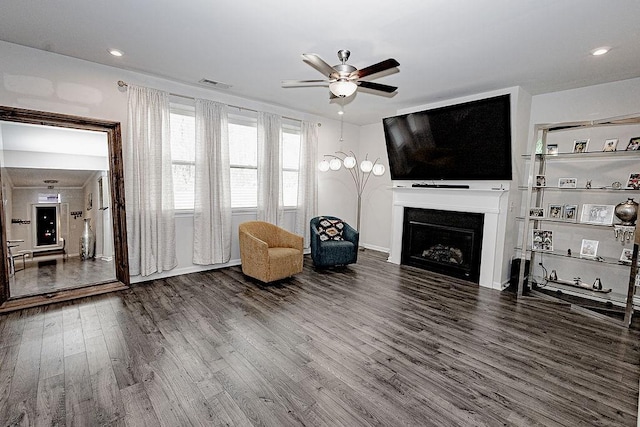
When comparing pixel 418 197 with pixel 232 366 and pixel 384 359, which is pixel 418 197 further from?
pixel 232 366

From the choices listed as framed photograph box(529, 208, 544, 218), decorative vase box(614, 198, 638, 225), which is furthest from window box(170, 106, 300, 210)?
decorative vase box(614, 198, 638, 225)

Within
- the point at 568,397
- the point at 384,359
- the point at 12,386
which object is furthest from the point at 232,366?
the point at 568,397

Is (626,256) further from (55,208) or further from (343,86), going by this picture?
(55,208)

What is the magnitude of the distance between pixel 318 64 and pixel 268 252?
103 inches

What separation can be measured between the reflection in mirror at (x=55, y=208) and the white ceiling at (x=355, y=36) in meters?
1.05

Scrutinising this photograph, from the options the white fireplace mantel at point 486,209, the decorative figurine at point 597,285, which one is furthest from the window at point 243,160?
the decorative figurine at point 597,285

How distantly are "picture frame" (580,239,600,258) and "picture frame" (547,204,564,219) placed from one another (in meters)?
0.44

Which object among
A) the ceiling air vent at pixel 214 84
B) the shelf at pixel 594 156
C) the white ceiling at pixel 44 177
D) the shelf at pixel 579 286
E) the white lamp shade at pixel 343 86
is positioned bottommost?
the shelf at pixel 579 286

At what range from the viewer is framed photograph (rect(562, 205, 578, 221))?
3893 mm

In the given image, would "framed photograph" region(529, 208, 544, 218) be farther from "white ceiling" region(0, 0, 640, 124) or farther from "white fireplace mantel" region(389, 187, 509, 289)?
"white ceiling" region(0, 0, 640, 124)

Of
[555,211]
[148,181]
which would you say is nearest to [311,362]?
[148,181]

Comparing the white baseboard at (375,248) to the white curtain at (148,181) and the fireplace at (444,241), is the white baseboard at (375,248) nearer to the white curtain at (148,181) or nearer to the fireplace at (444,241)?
the fireplace at (444,241)

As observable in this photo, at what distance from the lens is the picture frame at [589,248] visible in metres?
3.82

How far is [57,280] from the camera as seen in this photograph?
362 centimetres
